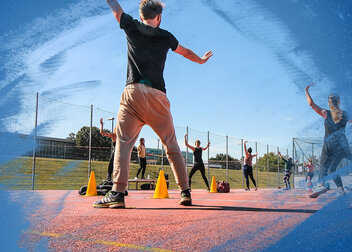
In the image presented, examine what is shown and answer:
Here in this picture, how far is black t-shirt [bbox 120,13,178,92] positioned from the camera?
10.0ft

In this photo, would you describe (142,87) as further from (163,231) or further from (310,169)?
(310,169)

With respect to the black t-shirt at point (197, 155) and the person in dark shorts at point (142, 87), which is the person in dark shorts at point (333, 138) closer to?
the person in dark shorts at point (142, 87)

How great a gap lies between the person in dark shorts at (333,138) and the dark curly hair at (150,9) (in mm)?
2204

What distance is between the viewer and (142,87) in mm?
3152

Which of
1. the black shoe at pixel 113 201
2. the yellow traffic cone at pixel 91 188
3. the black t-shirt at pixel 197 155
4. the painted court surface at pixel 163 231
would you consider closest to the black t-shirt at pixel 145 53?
the black shoe at pixel 113 201

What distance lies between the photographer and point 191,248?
1449 millimetres

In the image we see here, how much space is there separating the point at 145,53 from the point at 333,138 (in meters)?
2.49

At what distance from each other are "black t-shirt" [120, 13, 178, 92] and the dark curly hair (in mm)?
118

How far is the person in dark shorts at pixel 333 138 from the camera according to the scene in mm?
812

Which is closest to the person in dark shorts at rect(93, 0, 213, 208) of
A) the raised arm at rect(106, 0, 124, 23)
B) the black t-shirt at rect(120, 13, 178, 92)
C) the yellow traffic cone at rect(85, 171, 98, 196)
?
the black t-shirt at rect(120, 13, 178, 92)

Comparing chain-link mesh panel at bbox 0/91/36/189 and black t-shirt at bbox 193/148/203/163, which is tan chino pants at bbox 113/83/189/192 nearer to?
chain-link mesh panel at bbox 0/91/36/189

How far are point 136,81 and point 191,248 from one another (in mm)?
2023

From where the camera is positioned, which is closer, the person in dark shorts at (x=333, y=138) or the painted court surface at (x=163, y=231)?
the person in dark shorts at (x=333, y=138)

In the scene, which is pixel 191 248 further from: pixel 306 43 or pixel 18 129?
pixel 306 43
